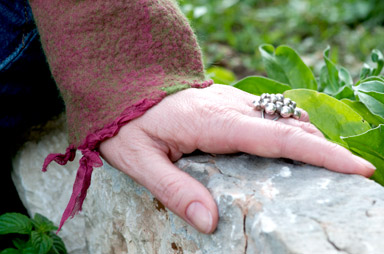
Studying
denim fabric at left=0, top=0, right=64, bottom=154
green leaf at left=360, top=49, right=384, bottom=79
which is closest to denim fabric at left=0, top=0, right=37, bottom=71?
denim fabric at left=0, top=0, right=64, bottom=154

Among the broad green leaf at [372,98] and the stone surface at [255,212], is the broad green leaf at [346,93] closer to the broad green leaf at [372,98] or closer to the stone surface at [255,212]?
the broad green leaf at [372,98]

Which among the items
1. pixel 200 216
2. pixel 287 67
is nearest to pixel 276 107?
pixel 200 216

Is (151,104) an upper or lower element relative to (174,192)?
upper

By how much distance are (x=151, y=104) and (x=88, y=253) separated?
81 cm

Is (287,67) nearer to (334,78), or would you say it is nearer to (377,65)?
(334,78)

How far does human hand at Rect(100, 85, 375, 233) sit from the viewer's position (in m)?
0.95

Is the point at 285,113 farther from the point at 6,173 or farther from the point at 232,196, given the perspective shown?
the point at 6,173

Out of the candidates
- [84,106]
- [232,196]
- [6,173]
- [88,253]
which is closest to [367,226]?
→ [232,196]

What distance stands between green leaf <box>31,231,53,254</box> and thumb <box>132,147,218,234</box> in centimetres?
49

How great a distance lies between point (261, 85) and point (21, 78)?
79 centimetres

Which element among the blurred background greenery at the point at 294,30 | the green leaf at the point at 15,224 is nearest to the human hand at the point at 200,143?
the green leaf at the point at 15,224

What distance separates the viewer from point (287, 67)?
1604 mm

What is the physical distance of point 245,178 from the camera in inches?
39.4

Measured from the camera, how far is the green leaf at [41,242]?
1.36 metres
